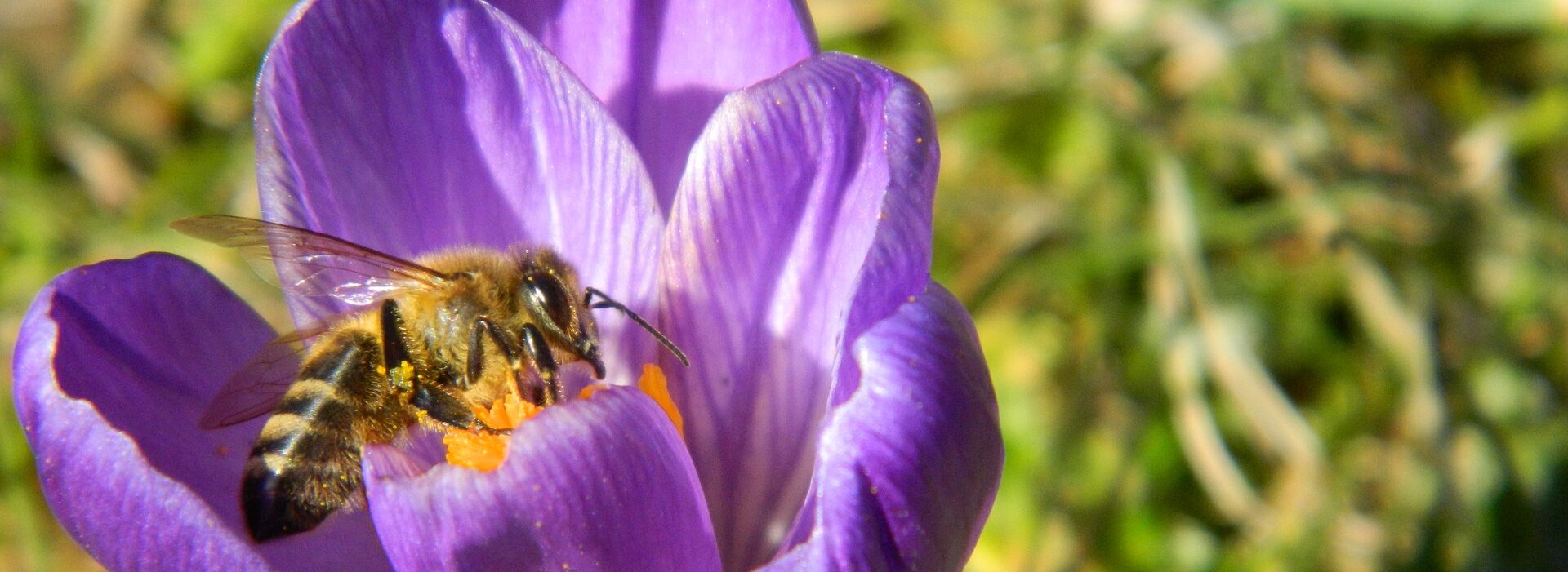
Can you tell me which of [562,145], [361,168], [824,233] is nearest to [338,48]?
[361,168]

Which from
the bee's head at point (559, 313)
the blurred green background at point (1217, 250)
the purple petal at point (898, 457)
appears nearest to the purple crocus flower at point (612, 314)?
the purple petal at point (898, 457)

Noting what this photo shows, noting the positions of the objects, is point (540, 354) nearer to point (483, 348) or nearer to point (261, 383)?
point (483, 348)

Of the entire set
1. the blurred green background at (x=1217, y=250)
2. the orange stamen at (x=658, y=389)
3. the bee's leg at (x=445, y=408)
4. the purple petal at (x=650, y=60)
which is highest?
the purple petal at (x=650, y=60)

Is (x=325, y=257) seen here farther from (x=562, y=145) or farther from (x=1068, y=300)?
(x=1068, y=300)

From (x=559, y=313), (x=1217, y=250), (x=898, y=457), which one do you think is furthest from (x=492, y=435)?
(x=1217, y=250)

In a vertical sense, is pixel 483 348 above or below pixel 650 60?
below

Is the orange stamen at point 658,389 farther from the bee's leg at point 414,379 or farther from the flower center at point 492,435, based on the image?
the bee's leg at point 414,379
